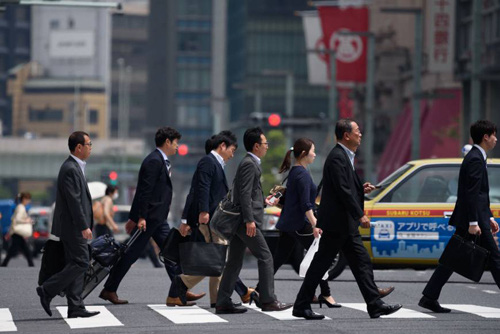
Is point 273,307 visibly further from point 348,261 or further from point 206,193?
point 206,193

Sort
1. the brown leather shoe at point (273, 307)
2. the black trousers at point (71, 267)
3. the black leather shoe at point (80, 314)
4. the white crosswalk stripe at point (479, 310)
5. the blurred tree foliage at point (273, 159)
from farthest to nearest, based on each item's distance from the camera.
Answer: the blurred tree foliage at point (273, 159) → the white crosswalk stripe at point (479, 310) → the brown leather shoe at point (273, 307) → the black leather shoe at point (80, 314) → the black trousers at point (71, 267)

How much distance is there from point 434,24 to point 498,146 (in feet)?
17.3

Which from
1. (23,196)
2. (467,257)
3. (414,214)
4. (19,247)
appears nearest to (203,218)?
(467,257)

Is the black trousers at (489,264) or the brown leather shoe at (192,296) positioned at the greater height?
the black trousers at (489,264)

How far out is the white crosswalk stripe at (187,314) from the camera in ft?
42.3

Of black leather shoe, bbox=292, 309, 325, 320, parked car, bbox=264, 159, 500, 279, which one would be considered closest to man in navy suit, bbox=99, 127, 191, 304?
black leather shoe, bbox=292, 309, 325, 320

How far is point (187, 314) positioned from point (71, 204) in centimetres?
161

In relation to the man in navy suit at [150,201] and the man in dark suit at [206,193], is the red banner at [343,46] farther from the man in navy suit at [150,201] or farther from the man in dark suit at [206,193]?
the man in dark suit at [206,193]

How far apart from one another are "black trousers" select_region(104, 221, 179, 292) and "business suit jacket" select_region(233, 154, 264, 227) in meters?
1.61

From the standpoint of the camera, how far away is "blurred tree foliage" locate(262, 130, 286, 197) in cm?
7499

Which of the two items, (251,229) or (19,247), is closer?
(251,229)

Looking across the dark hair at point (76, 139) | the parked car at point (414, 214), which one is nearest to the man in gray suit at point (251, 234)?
the dark hair at point (76, 139)

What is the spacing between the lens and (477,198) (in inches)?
504

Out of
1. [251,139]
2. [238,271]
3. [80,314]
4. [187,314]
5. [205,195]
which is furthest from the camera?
[205,195]
